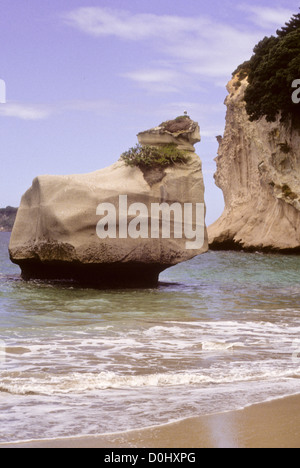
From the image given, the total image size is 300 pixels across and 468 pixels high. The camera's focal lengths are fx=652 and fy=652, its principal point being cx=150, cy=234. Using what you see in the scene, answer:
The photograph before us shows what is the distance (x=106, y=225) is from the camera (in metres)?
13.9

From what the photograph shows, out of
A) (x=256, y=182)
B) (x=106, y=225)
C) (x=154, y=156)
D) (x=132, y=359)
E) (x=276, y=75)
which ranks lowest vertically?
(x=132, y=359)

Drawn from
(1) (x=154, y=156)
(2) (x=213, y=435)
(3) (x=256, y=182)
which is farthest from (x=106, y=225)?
(3) (x=256, y=182)

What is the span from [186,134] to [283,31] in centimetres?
2429

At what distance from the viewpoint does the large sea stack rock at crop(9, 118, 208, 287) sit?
13773 millimetres

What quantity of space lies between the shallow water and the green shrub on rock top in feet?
11.7

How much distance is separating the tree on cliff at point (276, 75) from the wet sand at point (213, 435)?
1140 inches

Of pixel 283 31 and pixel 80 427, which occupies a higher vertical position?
pixel 283 31

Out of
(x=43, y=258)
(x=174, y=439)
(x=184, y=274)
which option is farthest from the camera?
(x=184, y=274)

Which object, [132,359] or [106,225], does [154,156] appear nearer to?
[106,225]

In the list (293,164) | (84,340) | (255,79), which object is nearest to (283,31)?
(255,79)

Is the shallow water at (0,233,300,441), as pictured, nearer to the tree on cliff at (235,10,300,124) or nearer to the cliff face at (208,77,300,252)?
the tree on cliff at (235,10,300,124)

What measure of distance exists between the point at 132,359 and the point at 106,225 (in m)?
7.36

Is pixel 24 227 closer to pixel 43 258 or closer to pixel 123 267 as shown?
pixel 43 258

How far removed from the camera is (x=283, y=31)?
37.4 meters
